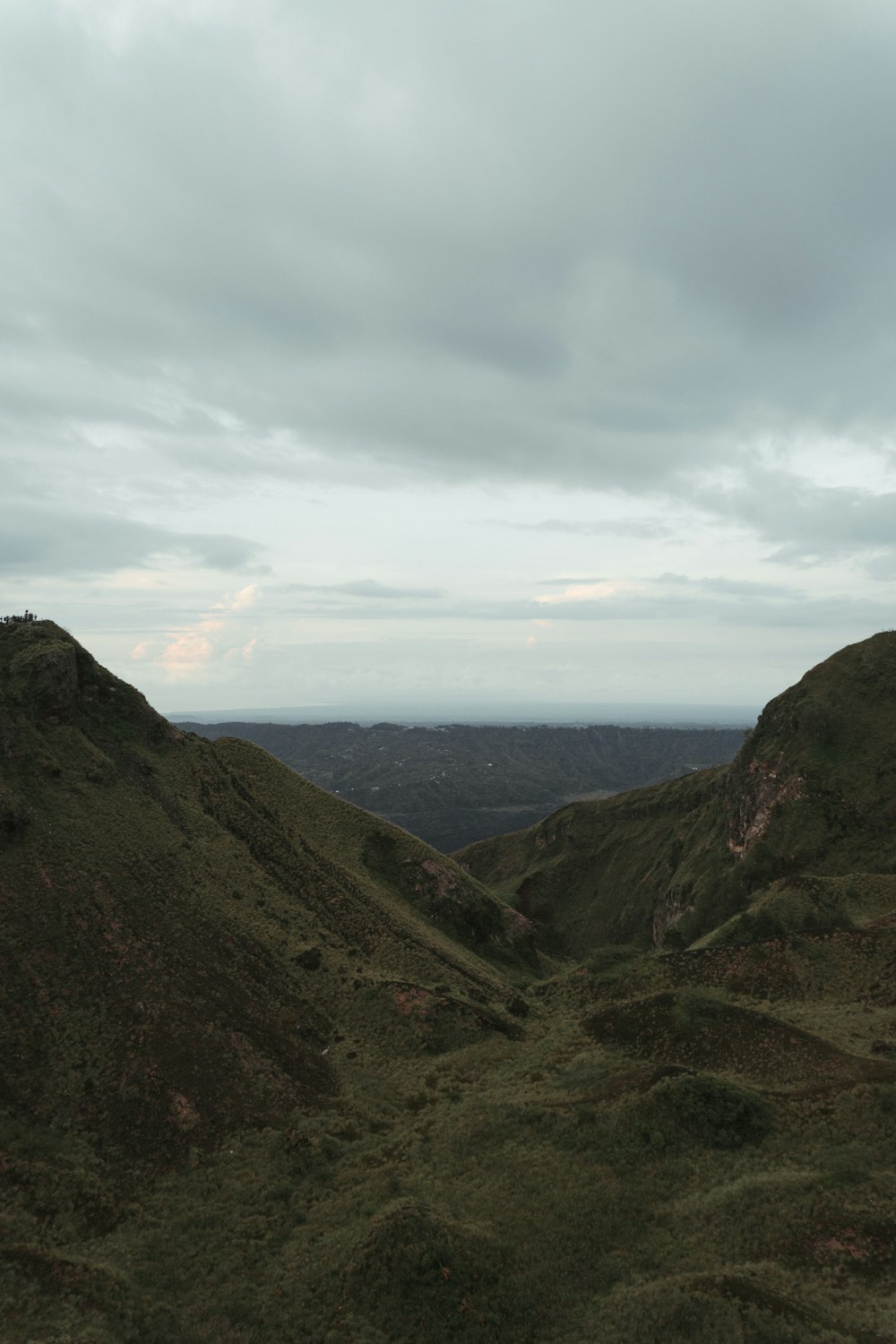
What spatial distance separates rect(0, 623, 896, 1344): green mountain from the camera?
24969mm

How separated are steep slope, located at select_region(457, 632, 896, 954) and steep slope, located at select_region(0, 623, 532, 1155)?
32078 millimetres

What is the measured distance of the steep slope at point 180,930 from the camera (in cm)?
3941

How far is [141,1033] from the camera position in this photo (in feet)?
137

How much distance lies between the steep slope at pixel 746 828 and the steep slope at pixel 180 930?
32078 mm

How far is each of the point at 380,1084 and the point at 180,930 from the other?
65.8 feet

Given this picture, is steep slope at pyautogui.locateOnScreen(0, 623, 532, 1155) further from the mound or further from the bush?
the bush

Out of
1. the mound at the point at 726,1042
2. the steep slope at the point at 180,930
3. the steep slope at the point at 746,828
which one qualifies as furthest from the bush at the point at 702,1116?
the steep slope at the point at 746,828

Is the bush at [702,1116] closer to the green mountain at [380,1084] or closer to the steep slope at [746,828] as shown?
the green mountain at [380,1084]

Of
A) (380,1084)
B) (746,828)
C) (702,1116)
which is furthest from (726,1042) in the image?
(746,828)

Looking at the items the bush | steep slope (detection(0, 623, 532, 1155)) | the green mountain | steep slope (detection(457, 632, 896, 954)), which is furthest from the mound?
steep slope (detection(457, 632, 896, 954))

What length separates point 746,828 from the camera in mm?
94438

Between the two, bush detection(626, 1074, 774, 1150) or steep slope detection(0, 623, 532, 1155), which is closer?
bush detection(626, 1074, 774, 1150)

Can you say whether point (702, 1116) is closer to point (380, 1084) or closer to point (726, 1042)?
point (726, 1042)

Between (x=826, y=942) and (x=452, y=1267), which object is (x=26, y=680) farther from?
(x=826, y=942)
